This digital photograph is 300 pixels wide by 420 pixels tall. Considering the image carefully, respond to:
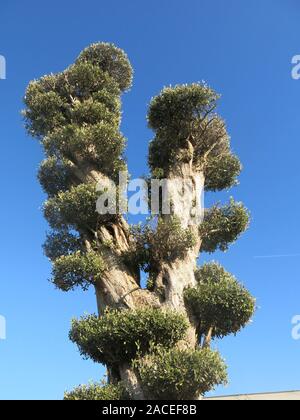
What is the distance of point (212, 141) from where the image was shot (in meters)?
24.0

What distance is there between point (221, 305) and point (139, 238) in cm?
458

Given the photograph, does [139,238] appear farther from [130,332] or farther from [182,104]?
[182,104]

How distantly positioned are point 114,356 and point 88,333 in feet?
4.02

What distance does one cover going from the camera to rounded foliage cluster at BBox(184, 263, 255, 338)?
17500mm

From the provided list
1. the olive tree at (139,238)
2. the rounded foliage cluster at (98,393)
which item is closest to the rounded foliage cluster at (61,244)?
the olive tree at (139,238)

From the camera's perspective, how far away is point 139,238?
66.3ft

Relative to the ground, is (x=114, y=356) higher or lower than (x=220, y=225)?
lower

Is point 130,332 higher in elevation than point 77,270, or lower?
lower

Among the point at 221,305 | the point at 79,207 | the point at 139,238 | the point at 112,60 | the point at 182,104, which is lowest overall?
the point at 221,305

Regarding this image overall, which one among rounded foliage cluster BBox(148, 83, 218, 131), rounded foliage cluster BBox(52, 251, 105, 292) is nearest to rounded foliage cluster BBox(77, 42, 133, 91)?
rounded foliage cluster BBox(148, 83, 218, 131)

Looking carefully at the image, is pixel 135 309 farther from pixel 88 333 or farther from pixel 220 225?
pixel 220 225

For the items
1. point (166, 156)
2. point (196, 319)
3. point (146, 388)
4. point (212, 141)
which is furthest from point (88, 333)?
point (212, 141)

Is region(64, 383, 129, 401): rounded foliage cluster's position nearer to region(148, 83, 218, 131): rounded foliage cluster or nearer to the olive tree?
the olive tree

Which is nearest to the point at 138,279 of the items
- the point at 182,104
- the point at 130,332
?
the point at 130,332
